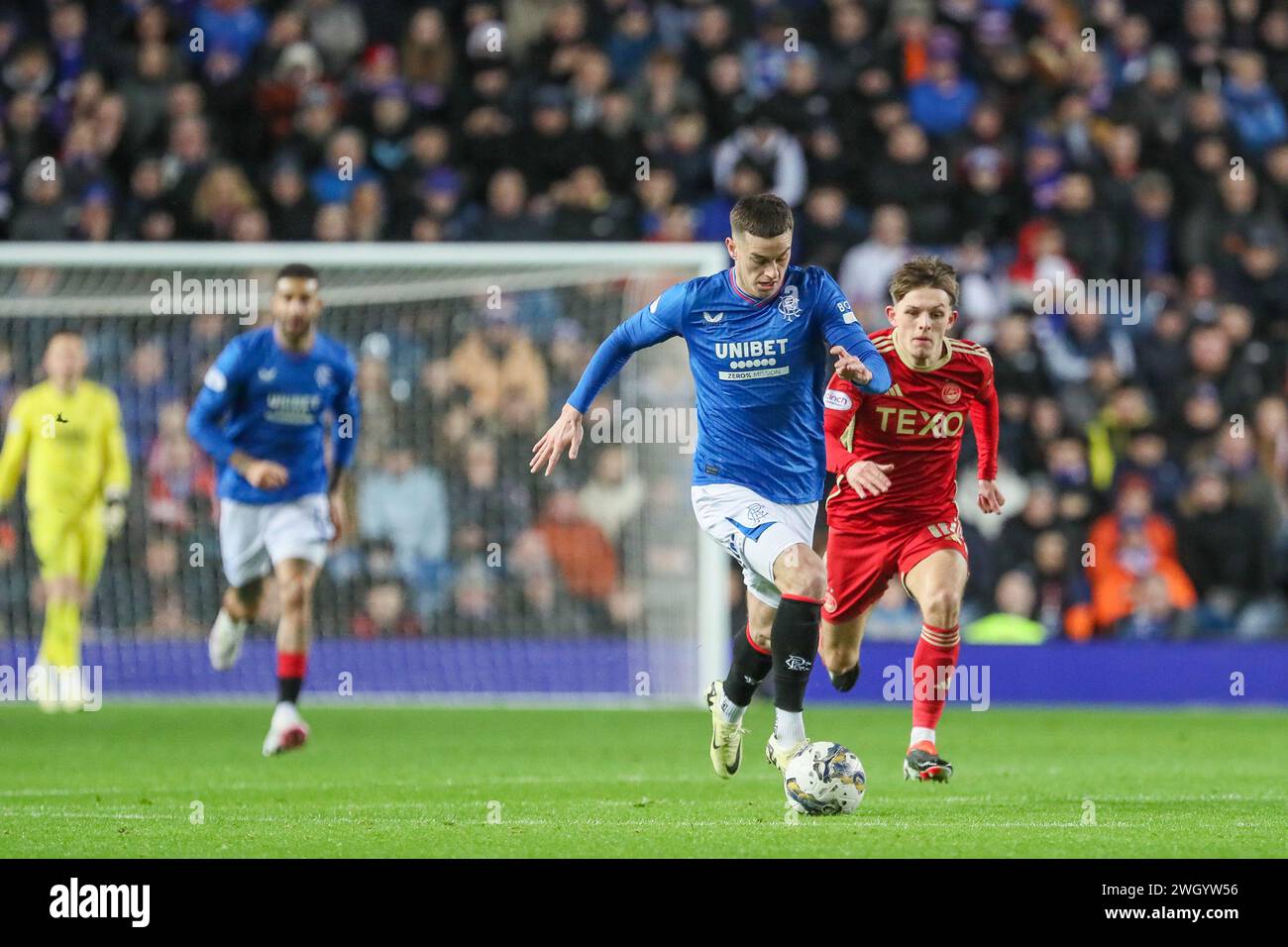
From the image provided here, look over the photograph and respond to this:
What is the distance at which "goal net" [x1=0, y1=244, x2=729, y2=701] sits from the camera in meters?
15.1

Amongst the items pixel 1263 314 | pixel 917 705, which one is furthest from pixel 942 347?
pixel 1263 314

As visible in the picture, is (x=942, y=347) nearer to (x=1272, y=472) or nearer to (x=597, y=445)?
(x=597, y=445)

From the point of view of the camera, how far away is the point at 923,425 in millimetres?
9242

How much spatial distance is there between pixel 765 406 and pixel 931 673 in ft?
4.76

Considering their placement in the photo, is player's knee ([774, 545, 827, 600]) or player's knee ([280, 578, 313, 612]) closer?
player's knee ([774, 545, 827, 600])

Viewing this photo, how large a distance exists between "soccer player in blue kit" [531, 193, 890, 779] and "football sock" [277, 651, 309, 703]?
295 centimetres

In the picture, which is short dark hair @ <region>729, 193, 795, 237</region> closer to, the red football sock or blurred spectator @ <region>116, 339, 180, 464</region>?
the red football sock

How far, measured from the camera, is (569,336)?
50.4 ft

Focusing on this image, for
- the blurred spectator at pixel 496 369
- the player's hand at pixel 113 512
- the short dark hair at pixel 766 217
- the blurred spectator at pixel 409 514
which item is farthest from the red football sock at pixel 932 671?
the blurred spectator at pixel 409 514

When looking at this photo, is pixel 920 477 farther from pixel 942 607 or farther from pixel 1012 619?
pixel 1012 619

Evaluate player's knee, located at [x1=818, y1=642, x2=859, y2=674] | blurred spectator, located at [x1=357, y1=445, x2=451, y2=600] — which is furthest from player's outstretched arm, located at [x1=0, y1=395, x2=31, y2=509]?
player's knee, located at [x1=818, y1=642, x2=859, y2=674]

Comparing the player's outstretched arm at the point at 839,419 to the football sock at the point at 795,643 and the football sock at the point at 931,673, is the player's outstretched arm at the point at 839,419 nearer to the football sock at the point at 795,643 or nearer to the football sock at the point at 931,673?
the football sock at the point at 795,643

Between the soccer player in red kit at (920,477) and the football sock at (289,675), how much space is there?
2.98 m

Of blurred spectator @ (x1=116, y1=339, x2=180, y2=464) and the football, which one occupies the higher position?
blurred spectator @ (x1=116, y1=339, x2=180, y2=464)
